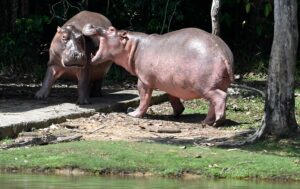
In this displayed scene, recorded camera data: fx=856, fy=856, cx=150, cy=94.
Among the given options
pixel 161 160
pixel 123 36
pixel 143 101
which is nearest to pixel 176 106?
pixel 143 101

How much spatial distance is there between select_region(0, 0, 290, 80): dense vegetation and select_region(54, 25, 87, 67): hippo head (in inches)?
165

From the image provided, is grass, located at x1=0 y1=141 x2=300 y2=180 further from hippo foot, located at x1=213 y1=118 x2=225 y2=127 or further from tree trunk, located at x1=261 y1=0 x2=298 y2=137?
hippo foot, located at x1=213 y1=118 x2=225 y2=127

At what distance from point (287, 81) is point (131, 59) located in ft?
12.6

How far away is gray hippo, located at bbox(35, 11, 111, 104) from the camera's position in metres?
14.2

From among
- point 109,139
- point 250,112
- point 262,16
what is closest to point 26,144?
point 109,139

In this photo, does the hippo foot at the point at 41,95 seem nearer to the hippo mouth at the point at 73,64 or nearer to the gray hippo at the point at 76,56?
the gray hippo at the point at 76,56

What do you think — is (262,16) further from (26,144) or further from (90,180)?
(90,180)

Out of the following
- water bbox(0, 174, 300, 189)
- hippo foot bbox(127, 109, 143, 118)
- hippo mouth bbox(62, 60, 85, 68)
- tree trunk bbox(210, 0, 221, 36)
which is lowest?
hippo foot bbox(127, 109, 143, 118)

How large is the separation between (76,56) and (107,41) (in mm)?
616

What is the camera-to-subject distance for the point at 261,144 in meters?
11.0

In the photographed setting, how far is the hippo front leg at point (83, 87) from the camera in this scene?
1436cm

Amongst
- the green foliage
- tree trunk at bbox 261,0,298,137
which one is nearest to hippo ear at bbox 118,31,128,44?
tree trunk at bbox 261,0,298,137

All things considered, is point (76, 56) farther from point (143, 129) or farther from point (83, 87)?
point (143, 129)

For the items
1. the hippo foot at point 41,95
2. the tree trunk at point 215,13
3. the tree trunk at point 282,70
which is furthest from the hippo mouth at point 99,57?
the tree trunk at point 282,70
